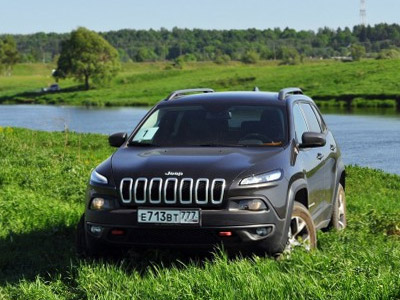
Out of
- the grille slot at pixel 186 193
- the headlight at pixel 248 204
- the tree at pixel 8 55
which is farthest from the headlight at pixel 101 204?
the tree at pixel 8 55

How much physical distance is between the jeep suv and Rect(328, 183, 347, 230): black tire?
95cm

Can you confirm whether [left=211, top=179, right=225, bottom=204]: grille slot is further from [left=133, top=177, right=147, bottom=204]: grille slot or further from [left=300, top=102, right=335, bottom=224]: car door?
[left=300, top=102, right=335, bottom=224]: car door

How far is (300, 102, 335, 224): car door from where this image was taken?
8.19m

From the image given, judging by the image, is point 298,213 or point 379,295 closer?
point 379,295

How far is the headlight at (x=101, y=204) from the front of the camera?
22.4ft

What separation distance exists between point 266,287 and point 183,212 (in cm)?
125

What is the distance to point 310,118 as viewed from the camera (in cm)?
902

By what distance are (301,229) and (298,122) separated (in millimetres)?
1404

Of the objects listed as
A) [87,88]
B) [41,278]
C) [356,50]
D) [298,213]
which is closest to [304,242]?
[298,213]

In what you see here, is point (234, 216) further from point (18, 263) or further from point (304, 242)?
point (18, 263)

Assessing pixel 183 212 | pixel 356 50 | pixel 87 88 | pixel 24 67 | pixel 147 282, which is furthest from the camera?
pixel 24 67

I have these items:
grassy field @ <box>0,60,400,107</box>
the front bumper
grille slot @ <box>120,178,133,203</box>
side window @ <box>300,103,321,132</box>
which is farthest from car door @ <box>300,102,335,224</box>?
grassy field @ <box>0,60,400,107</box>

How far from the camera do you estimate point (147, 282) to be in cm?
615

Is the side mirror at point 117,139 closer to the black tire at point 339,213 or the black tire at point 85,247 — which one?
the black tire at point 85,247
